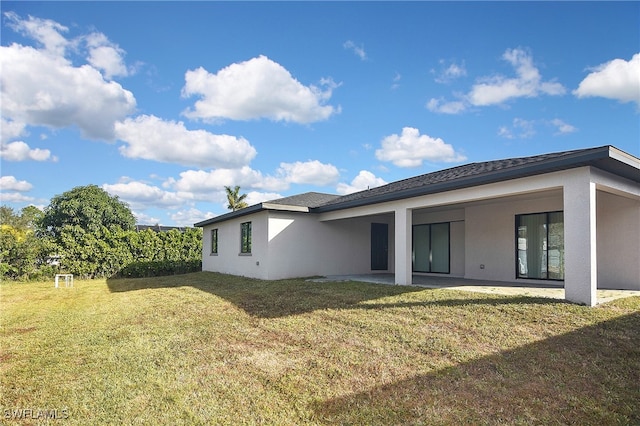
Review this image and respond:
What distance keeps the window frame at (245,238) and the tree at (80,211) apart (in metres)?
9.14

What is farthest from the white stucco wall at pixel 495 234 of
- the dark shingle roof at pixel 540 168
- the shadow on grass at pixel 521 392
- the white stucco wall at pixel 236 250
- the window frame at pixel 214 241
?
the window frame at pixel 214 241

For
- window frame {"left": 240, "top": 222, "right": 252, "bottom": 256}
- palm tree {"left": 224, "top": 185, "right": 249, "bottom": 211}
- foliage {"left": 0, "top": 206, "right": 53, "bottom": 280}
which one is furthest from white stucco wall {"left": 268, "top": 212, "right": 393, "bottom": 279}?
palm tree {"left": 224, "top": 185, "right": 249, "bottom": 211}

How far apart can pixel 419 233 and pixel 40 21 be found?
1417cm

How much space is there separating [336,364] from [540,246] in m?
8.96

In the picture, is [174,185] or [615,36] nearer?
[615,36]

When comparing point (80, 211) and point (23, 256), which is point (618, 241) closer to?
point (23, 256)

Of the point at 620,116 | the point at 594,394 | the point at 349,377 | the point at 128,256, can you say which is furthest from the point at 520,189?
the point at 128,256

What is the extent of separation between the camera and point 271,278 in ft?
44.3

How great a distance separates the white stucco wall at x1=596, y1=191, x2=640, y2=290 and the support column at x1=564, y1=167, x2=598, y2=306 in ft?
12.0

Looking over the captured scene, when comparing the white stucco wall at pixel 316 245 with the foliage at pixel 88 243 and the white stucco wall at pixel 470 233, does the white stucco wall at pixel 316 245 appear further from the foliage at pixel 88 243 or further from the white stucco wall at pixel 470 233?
the foliage at pixel 88 243

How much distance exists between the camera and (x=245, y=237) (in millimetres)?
15828

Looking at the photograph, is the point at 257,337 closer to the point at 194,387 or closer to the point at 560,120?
the point at 194,387

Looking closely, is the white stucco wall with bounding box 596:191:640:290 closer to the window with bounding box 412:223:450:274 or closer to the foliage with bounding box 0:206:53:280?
the window with bounding box 412:223:450:274

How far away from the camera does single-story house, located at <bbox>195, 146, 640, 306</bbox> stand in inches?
276
